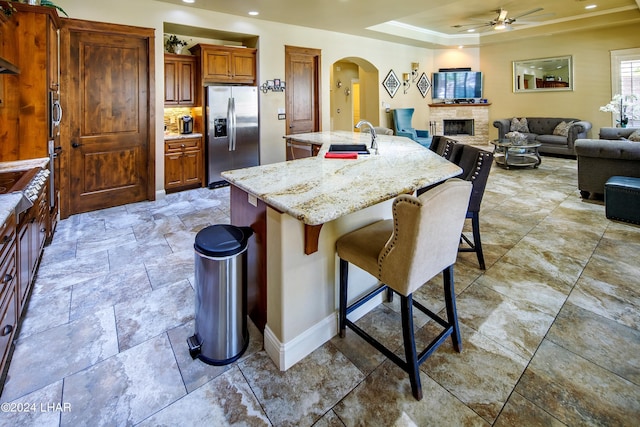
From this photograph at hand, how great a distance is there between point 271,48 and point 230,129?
5.52ft

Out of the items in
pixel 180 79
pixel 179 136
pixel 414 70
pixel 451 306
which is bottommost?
pixel 451 306

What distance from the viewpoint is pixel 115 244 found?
11.1 ft

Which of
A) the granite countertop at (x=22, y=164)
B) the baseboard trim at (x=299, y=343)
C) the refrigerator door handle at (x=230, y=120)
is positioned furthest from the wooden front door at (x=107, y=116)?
the baseboard trim at (x=299, y=343)

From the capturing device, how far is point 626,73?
735 centimetres

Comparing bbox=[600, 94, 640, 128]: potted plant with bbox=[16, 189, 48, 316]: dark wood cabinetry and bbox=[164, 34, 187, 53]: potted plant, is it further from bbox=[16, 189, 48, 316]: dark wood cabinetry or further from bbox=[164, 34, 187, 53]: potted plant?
bbox=[16, 189, 48, 316]: dark wood cabinetry

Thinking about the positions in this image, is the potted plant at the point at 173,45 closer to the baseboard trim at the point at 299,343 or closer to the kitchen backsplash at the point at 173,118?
the kitchen backsplash at the point at 173,118

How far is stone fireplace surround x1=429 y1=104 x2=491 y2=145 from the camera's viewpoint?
373 inches

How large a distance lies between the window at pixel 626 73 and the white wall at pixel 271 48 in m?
3.09

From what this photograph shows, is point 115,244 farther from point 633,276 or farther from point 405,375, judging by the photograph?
point 633,276

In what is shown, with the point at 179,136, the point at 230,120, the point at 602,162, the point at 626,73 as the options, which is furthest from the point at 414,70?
the point at 179,136

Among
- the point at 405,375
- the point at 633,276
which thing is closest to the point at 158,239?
the point at 405,375

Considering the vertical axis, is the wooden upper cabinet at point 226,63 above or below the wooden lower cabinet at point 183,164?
above

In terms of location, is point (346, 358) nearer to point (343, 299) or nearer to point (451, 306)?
point (343, 299)

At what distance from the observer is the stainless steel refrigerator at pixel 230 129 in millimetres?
5402
